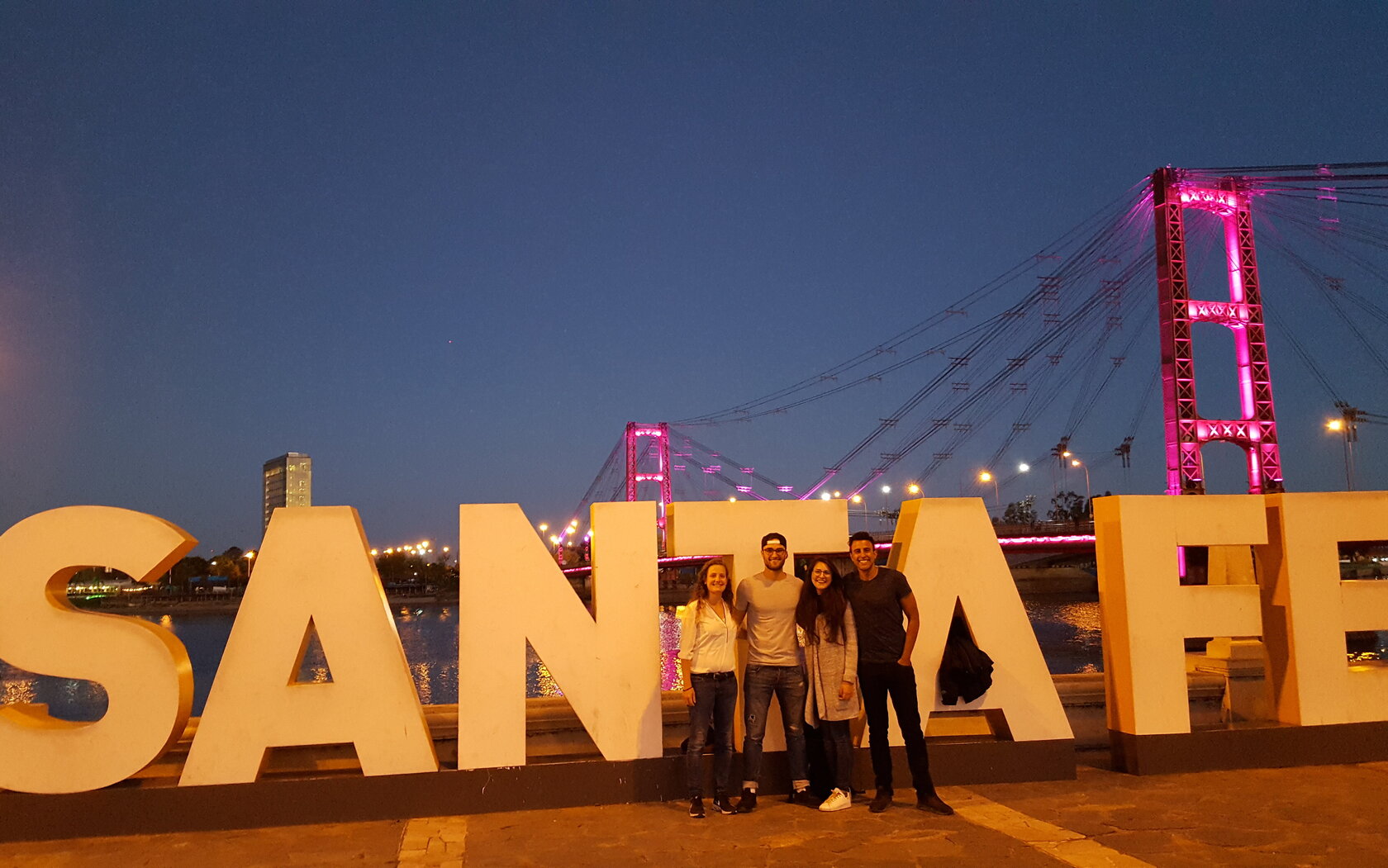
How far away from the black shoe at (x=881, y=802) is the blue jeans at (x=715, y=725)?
73cm

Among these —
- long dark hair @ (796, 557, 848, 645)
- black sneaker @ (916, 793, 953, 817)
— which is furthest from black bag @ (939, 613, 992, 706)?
long dark hair @ (796, 557, 848, 645)

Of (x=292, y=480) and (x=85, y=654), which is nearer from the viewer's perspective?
(x=85, y=654)

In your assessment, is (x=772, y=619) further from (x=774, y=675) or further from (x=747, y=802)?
(x=747, y=802)

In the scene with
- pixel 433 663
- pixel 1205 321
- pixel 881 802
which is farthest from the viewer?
pixel 1205 321

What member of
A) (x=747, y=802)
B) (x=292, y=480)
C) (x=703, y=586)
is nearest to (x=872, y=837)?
(x=747, y=802)

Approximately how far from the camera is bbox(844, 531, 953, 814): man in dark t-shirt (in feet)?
16.8

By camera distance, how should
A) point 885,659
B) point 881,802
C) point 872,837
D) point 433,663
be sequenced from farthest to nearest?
point 433,663 < point 885,659 < point 881,802 < point 872,837

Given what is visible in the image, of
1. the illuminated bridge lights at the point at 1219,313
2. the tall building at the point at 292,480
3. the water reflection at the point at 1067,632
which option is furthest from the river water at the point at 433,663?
the tall building at the point at 292,480

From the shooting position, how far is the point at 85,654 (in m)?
4.91

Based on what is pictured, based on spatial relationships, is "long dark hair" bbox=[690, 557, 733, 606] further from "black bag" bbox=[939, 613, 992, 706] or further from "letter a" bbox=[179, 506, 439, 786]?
"letter a" bbox=[179, 506, 439, 786]

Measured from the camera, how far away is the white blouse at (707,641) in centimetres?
506

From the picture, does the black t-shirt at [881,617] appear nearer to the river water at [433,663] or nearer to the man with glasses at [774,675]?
the man with glasses at [774,675]

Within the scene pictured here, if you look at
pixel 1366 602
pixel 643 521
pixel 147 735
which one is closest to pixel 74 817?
pixel 147 735

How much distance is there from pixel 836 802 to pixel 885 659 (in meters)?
0.74
